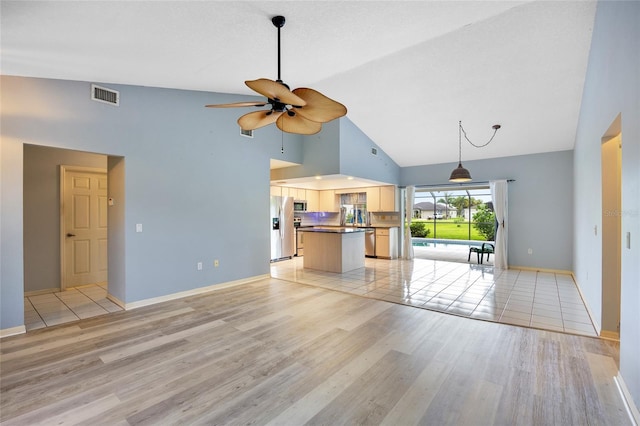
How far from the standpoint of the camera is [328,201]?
9328mm

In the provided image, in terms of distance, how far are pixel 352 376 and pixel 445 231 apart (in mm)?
11888

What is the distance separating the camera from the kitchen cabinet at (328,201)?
924 cm

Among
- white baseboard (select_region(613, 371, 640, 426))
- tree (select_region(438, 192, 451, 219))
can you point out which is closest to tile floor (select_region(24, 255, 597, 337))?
white baseboard (select_region(613, 371, 640, 426))

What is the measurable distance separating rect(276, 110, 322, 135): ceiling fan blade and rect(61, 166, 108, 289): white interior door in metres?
4.43

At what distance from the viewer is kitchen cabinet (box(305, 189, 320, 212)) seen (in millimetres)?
9109

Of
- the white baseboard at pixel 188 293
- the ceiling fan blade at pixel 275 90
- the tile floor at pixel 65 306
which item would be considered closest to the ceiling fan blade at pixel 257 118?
the ceiling fan blade at pixel 275 90

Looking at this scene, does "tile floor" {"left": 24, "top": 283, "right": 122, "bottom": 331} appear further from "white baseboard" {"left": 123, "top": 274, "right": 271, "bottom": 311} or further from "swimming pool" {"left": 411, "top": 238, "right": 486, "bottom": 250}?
"swimming pool" {"left": 411, "top": 238, "right": 486, "bottom": 250}

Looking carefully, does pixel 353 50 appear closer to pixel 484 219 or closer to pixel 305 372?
pixel 305 372

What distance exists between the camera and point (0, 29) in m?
2.10

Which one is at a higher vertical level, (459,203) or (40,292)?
(459,203)

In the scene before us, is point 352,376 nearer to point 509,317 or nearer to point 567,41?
point 509,317

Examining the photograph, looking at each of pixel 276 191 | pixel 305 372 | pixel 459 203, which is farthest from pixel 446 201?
pixel 305 372

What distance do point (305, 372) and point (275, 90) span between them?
221 centimetres

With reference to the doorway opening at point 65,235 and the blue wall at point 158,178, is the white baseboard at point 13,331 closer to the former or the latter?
the blue wall at point 158,178
